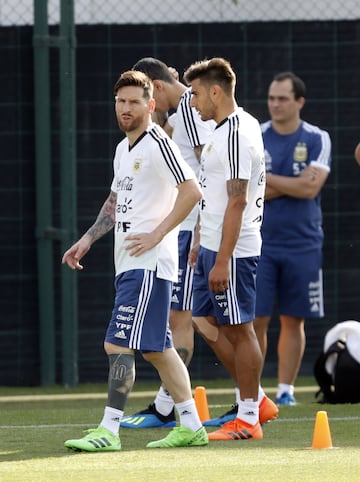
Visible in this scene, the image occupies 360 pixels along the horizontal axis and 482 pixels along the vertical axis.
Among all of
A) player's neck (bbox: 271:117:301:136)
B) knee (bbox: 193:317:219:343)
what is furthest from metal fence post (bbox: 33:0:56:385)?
knee (bbox: 193:317:219:343)

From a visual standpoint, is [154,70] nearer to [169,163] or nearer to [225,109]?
[225,109]

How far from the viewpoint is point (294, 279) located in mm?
10234

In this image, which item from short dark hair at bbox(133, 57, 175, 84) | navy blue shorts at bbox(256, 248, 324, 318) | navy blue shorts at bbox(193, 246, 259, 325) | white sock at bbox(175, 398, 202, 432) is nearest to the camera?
white sock at bbox(175, 398, 202, 432)

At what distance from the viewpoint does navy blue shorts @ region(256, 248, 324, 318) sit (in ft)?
33.3

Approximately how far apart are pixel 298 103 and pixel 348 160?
1.67 metres

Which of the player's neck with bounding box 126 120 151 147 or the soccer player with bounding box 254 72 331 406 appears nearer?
the player's neck with bounding box 126 120 151 147

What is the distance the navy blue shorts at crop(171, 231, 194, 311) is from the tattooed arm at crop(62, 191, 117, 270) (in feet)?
2.70

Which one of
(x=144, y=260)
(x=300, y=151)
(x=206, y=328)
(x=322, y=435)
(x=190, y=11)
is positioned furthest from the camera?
(x=190, y=11)

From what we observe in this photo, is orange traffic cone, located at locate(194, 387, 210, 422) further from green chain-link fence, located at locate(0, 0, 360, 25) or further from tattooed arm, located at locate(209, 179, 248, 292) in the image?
green chain-link fence, located at locate(0, 0, 360, 25)

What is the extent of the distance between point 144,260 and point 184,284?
1.36 m

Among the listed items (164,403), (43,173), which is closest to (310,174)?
(43,173)

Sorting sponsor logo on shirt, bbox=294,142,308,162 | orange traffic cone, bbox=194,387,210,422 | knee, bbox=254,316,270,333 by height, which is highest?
sponsor logo on shirt, bbox=294,142,308,162

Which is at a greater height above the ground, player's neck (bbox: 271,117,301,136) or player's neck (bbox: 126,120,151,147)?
player's neck (bbox: 271,117,301,136)

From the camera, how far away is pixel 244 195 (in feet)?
24.6
